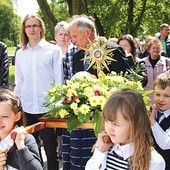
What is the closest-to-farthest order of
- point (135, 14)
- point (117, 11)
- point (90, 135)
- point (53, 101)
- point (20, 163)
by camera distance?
point (20, 163)
point (53, 101)
point (90, 135)
point (117, 11)
point (135, 14)

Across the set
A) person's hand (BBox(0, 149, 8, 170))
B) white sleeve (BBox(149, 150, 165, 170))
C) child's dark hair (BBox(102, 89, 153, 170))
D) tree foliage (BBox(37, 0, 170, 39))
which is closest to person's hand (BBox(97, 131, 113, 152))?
child's dark hair (BBox(102, 89, 153, 170))

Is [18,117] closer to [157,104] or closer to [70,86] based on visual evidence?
[70,86]

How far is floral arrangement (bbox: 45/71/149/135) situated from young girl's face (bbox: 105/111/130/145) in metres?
0.40

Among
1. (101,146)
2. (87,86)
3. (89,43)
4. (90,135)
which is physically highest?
(89,43)

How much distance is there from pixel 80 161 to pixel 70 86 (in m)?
0.76

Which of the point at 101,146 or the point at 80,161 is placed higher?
the point at 101,146

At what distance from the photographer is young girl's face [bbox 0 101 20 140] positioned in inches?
101

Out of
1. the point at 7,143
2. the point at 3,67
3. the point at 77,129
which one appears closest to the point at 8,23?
the point at 3,67

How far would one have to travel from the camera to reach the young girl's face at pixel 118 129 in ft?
7.57

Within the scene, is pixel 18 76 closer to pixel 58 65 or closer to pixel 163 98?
pixel 58 65

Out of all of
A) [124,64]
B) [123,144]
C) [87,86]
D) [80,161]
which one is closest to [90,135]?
[80,161]

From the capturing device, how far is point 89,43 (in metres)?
4.04

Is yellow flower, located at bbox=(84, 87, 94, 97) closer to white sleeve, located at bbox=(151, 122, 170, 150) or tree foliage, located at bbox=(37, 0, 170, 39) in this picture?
white sleeve, located at bbox=(151, 122, 170, 150)

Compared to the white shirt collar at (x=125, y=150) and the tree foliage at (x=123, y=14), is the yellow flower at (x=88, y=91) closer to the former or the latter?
the white shirt collar at (x=125, y=150)
